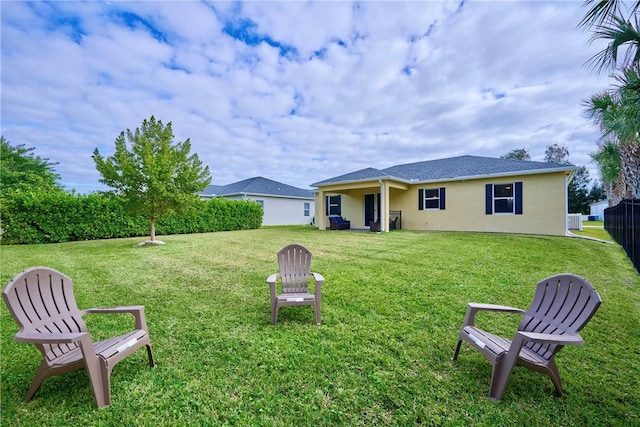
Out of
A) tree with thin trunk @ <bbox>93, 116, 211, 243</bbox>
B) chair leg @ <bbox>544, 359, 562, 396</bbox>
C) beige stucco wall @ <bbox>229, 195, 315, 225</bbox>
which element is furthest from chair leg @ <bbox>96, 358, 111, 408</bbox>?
beige stucco wall @ <bbox>229, 195, 315, 225</bbox>

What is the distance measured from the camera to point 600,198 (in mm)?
36625

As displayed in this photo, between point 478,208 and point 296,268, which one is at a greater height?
point 478,208

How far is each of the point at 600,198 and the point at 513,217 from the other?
37869 millimetres

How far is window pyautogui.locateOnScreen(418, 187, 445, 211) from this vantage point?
48.4 ft

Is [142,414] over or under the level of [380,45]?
under

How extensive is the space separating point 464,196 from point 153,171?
14495 millimetres

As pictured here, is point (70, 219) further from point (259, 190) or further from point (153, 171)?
point (259, 190)

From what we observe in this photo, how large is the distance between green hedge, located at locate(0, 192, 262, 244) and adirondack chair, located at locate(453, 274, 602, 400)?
39.3 feet

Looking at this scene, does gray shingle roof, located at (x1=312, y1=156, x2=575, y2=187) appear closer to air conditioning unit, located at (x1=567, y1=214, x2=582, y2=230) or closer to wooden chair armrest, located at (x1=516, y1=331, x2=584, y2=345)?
air conditioning unit, located at (x1=567, y1=214, x2=582, y2=230)

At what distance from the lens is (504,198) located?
13.0 meters

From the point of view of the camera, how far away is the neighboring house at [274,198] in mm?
24672

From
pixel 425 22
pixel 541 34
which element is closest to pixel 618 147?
pixel 541 34

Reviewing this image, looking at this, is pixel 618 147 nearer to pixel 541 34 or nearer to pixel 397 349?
pixel 541 34

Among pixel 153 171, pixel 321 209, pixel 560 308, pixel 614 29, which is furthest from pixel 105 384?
pixel 321 209
